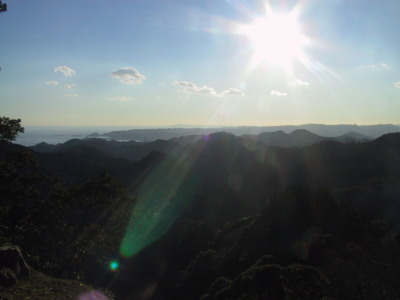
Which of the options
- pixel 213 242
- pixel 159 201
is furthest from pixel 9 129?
pixel 159 201

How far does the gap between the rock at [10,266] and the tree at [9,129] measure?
522 cm

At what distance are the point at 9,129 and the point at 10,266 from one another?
6287mm

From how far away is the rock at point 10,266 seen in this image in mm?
11500

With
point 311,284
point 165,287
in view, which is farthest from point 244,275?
point 165,287

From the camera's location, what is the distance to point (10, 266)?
12156 millimetres

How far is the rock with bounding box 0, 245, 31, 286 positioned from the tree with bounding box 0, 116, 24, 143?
206 inches

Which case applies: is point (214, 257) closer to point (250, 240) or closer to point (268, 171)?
point (250, 240)

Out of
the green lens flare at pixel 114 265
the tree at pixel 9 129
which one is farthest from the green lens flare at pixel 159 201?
the tree at pixel 9 129

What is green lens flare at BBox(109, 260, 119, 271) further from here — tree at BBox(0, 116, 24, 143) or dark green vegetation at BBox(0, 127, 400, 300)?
tree at BBox(0, 116, 24, 143)

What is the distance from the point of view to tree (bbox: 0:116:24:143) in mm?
14334

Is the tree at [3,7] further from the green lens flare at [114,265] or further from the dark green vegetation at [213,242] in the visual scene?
the green lens flare at [114,265]

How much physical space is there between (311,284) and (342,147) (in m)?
104

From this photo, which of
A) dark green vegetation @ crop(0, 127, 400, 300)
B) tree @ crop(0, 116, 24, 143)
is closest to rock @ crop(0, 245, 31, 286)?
dark green vegetation @ crop(0, 127, 400, 300)

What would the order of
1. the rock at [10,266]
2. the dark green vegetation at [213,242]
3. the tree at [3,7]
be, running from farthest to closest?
the dark green vegetation at [213,242] < the tree at [3,7] < the rock at [10,266]
